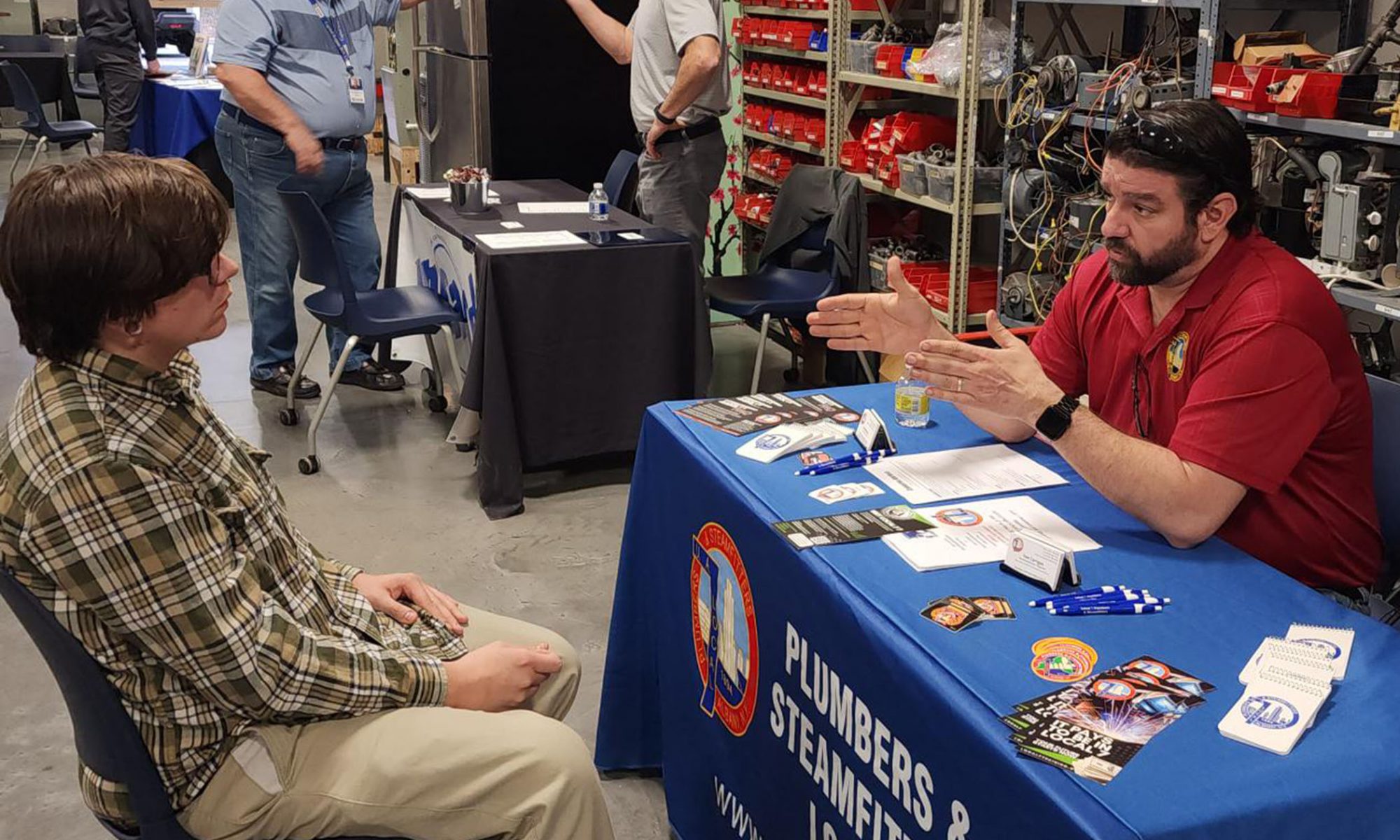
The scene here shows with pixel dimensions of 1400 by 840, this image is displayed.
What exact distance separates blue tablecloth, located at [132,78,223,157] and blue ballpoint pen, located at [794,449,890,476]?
7284 mm

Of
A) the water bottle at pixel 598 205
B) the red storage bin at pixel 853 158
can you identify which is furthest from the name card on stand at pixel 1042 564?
the red storage bin at pixel 853 158

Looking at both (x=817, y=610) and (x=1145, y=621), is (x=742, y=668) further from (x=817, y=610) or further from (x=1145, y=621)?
(x=1145, y=621)

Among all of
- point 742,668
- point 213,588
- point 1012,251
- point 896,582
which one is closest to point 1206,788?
point 896,582

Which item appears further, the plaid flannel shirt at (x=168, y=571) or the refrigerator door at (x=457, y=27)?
the refrigerator door at (x=457, y=27)

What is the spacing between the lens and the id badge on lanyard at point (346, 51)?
14.3ft

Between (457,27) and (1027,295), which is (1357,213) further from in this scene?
(457,27)

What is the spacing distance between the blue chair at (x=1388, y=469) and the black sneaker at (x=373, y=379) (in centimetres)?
373

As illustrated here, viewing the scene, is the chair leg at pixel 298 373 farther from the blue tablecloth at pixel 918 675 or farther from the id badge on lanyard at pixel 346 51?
the blue tablecloth at pixel 918 675

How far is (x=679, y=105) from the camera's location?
4355 mm

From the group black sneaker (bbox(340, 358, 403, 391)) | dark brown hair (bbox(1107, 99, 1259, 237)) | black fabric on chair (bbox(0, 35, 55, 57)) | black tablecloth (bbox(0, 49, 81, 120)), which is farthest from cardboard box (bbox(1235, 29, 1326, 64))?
black fabric on chair (bbox(0, 35, 55, 57))

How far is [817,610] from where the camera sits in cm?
161

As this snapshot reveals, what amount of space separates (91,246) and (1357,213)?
245cm

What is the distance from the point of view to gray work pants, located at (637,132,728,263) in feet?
14.9

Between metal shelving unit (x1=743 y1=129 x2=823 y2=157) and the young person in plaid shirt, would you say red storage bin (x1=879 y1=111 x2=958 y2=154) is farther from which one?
the young person in plaid shirt
